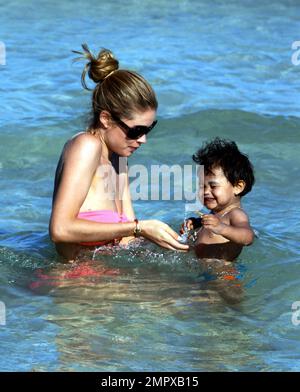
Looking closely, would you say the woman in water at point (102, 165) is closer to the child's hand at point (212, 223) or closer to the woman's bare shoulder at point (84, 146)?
the woman's bare shoulder at point (84, 146)

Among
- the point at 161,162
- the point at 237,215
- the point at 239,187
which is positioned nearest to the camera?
the point at 237,215

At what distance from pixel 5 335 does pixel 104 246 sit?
3.34 ft

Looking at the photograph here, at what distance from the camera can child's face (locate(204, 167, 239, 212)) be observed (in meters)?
5.45

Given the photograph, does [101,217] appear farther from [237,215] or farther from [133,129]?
[237,215]

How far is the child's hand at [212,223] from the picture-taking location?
5.05m

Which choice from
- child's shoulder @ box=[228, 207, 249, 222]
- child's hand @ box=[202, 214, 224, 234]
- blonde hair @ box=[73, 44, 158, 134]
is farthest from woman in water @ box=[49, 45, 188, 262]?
child's shoulder @ box=[228, 207, 249, 222]

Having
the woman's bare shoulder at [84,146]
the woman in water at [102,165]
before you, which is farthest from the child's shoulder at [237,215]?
the woman's bare shoulder at [84,146]

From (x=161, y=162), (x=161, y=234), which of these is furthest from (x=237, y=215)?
(x=161, y=162)

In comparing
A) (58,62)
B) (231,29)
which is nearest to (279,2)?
(231,29)

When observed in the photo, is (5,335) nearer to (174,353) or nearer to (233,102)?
(174,353)

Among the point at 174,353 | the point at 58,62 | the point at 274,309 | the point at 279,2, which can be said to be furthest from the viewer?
the point at 279,2

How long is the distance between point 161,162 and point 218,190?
249cm

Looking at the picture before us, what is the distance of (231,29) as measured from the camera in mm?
11664

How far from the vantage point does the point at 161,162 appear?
26.0ft
